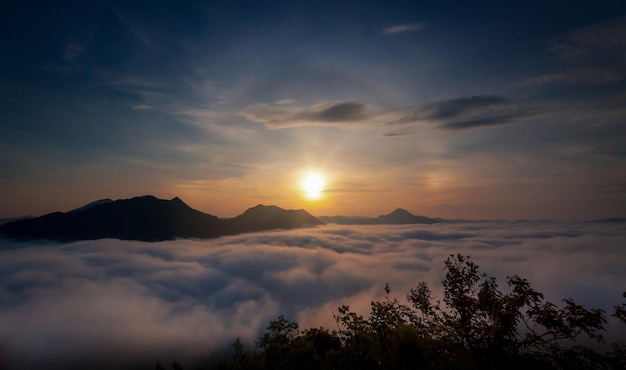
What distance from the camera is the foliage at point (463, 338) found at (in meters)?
15.5

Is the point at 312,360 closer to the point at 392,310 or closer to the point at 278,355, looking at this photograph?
the point at 278,355

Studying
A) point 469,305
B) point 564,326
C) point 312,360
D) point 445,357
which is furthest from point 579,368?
point 312,360

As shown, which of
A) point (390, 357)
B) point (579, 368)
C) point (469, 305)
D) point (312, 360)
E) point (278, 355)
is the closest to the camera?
point (390, 357)

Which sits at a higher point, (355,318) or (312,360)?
(355,318)

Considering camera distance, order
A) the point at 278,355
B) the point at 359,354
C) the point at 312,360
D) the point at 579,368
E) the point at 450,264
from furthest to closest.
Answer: the point at 450,264 → the point at 312,360 → the point at 278,355 → the point at 579,368 → the point at 359,354

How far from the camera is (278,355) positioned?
18.7 meters

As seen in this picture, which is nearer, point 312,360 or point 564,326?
point 564,326

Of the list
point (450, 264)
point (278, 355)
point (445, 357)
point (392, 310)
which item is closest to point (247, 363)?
point (278, 355)

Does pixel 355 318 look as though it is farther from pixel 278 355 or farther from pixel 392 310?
pixel 392 310

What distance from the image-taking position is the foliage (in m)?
15.5

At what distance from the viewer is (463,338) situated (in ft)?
78.9

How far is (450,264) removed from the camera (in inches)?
1043

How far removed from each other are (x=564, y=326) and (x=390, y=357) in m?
13.1

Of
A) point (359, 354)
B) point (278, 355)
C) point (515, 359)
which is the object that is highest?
point (359, 354)
